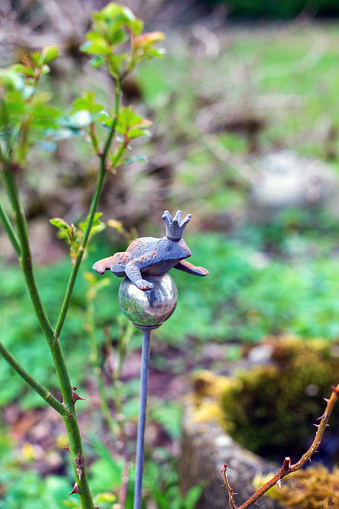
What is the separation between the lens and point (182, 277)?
11.4 ft

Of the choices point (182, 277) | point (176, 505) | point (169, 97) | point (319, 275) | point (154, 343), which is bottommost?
point (176, 505)

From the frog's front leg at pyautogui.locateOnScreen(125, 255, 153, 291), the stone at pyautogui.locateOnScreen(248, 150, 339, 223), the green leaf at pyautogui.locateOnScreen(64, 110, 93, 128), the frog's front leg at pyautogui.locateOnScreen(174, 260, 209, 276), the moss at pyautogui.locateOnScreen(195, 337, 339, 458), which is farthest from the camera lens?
the stone at pyautogui.locateOnScreen(248, 150, 339, 223)

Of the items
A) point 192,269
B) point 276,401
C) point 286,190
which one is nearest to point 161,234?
point 286,190

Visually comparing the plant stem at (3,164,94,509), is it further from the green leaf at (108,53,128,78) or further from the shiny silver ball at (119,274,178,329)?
the green leaf at (108,53,128,78)

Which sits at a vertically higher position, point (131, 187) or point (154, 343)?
point (131, 187)

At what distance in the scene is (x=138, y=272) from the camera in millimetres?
748

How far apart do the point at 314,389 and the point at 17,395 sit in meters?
1.71

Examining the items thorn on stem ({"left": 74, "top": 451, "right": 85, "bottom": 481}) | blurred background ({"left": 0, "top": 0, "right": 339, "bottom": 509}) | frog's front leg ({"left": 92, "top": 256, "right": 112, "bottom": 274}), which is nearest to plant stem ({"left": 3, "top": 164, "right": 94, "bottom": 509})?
thorn on stem ({"left": 74, "top": 451, "right": 85, "bottom": 481})

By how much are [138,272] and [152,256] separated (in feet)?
0.13

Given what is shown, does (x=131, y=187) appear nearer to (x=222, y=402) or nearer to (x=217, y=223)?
(x=217, y=223)

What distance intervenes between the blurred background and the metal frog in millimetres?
1035

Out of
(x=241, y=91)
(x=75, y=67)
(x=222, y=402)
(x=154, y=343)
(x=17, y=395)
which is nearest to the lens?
(x=222, y=402)

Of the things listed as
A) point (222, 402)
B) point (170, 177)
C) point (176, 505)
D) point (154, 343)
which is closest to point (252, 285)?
point (154, 343)

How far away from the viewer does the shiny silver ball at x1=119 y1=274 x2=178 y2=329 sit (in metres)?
0.77
